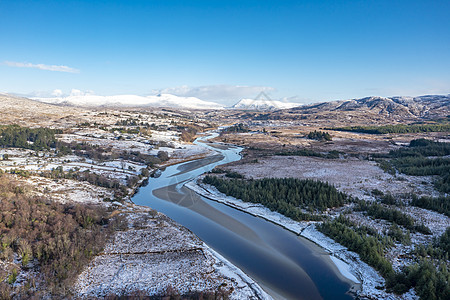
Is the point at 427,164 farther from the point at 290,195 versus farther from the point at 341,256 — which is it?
the point at 341,256

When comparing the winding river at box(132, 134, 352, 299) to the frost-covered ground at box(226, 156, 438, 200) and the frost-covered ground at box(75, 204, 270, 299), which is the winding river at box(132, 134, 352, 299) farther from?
the frost-covered ground at box(226, 156, 438, 200)

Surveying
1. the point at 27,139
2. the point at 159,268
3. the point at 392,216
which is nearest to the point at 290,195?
the point at 392,216

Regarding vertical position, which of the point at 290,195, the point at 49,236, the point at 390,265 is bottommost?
the point at 290,195

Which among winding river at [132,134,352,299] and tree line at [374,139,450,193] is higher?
tree line at [374,139,450,193]

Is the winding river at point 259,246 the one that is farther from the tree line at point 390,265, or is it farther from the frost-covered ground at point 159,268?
the tree line at point 390,265

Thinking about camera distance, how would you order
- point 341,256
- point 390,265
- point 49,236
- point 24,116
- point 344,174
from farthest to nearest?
1. point 24,116
2. point 344,174
3. point 341,256
4. point 49,236
5. point 390,265

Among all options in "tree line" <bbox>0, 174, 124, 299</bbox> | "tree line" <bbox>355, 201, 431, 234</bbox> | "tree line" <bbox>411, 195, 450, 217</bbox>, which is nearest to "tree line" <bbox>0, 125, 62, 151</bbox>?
"tree line" <bbox>0, 174, 124, 299</bbox>

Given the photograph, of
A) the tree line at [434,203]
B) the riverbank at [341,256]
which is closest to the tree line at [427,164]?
the tree line at [434,203]
